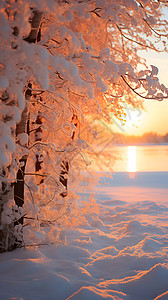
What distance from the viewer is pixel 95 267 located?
13.0ft

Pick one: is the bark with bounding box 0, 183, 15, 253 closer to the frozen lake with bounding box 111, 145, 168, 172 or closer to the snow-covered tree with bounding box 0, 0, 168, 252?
the snow-covered tree with bounding box 0, 0, 168, 252

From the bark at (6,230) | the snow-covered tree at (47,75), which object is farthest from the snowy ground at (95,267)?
the snow-covered tree at (47,75)

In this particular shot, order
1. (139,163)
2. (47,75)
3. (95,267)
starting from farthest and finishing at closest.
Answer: (139,163), (95,267), (47,75)

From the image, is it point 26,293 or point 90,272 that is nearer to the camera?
point 26,293

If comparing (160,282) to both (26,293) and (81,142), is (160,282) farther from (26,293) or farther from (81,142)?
(81,142)

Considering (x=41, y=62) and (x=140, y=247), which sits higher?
(x=41, y=62)

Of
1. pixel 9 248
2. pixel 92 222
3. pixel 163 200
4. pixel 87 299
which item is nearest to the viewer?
pixel 87 299

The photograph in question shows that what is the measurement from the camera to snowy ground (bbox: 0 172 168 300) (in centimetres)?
317

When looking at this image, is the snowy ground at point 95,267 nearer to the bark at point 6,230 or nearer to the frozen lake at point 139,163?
the bark at point 6,230

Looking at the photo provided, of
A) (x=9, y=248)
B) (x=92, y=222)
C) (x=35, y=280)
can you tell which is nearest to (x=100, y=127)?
(x=92, y=222)

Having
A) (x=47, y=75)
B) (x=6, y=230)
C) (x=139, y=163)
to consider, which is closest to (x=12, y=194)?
(x=6, y=230)

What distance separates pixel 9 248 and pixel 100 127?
158 inches

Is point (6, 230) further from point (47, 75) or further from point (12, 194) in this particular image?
point (47, 75)

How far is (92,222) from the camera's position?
702cm
